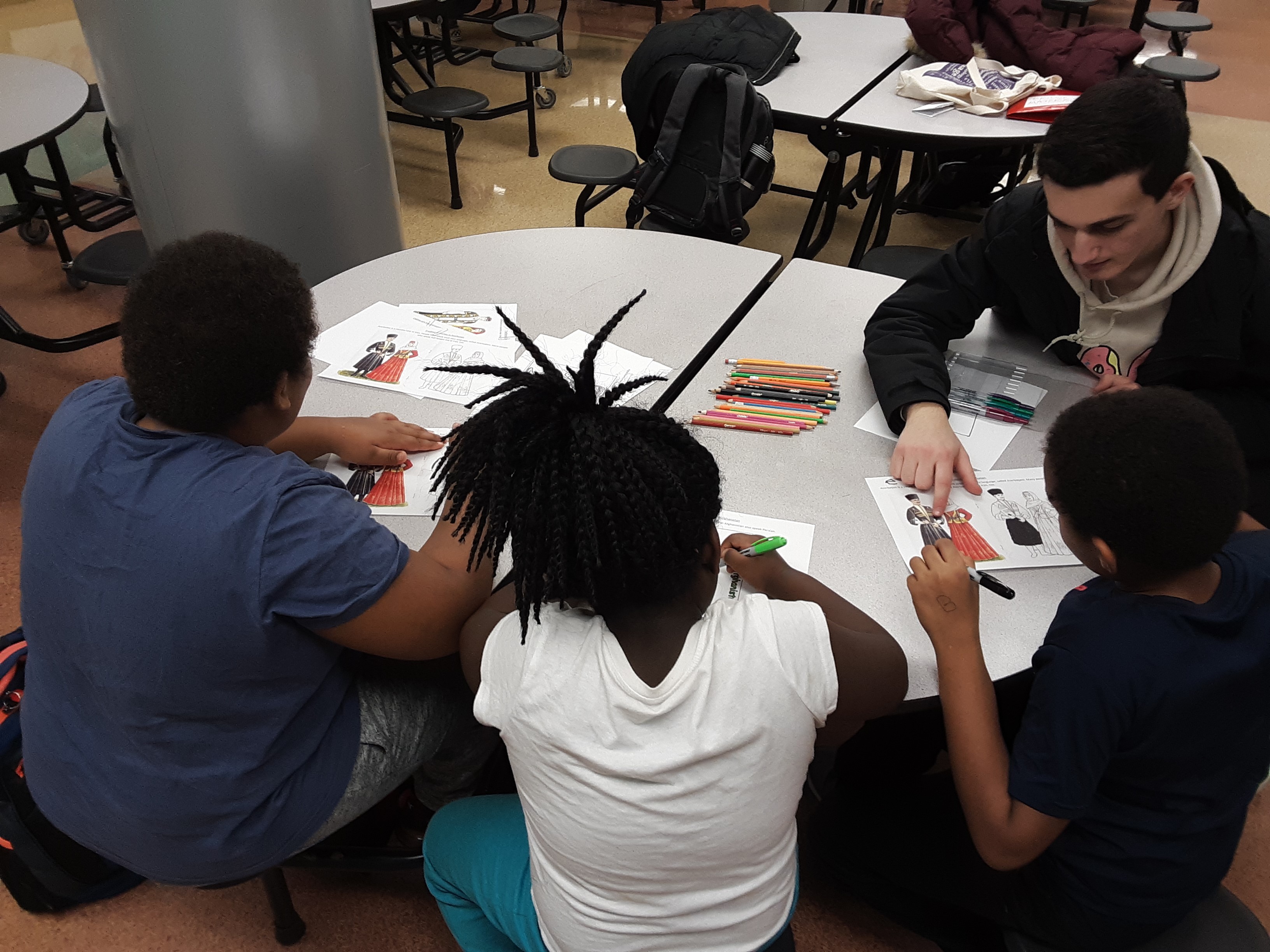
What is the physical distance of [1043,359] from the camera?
5.70 feet

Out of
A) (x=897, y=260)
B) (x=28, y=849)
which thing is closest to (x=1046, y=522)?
(x=897, y=260)

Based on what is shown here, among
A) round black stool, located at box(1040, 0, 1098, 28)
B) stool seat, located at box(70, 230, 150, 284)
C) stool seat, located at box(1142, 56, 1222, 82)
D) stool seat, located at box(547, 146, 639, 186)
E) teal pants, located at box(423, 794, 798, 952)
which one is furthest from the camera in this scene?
round black stool, located at box(1040, 0, 1098, 28)

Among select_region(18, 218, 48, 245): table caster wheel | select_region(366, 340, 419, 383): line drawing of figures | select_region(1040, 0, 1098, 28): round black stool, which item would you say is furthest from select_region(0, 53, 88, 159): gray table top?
select_region(1040, 0, 1098, 28): round black stool

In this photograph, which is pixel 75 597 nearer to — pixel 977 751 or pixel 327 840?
pixel 327 840

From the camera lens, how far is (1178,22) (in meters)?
4.62

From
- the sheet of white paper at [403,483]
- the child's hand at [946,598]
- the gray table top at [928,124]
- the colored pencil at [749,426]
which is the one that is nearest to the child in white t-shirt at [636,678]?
the child's hand at [946,598]

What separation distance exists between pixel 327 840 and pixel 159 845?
1.31 feet

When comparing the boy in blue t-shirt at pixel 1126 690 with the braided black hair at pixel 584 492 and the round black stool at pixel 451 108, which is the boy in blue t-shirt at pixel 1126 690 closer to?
the braided black hair at pixel 584 492

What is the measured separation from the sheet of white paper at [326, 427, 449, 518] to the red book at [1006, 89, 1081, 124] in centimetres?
232

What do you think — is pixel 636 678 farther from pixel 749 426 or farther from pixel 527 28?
pixel 527 28

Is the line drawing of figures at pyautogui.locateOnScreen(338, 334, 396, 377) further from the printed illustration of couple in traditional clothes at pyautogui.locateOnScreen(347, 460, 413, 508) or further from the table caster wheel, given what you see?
the table caster wheel

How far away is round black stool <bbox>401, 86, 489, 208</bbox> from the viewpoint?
3992 mm

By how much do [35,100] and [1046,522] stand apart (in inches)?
114

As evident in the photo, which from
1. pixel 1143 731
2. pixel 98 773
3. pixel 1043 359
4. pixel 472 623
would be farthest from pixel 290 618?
pixel 1043 359
